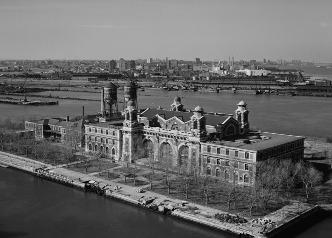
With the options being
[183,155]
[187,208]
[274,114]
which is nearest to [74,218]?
[187,208]

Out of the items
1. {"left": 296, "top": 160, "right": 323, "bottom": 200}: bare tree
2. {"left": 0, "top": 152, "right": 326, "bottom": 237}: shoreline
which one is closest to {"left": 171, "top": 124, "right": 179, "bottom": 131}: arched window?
{"left": 0, "top": 152, "right": 326, "bottom": 237}: shoreline

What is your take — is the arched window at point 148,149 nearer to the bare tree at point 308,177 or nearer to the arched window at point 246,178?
the arched window at point 246,178

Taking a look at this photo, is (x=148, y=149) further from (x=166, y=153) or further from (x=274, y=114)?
(x=274, y=114)

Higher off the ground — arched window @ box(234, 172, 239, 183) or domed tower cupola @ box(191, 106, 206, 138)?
domed tower cupola @ box(191, 106, 206, 138)

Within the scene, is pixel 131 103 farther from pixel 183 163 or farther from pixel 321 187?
pixel 321 187

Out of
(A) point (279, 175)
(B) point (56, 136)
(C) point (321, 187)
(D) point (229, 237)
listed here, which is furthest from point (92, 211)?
(B) point (56, 136)

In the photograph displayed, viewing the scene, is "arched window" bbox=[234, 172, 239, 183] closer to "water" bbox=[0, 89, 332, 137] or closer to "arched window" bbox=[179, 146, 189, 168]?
"arched window" bbox=[179, 146, 189, 168]
